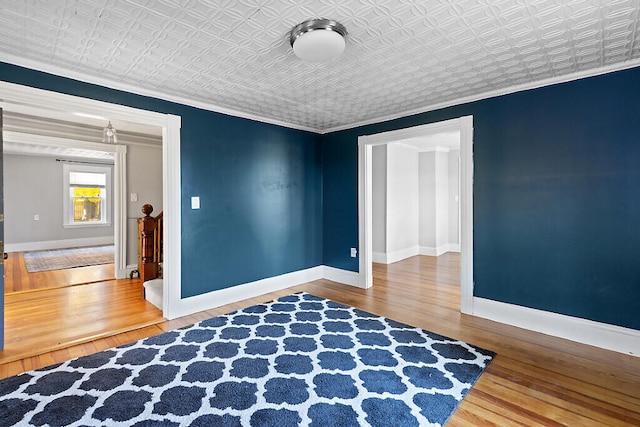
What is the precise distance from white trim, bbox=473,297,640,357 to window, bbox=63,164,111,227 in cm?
909

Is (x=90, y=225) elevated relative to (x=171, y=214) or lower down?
lower down

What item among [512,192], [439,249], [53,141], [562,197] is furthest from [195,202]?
[439,249]

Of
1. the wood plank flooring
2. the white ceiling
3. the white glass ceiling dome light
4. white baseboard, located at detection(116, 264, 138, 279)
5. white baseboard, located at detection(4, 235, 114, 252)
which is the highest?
the white ceiling

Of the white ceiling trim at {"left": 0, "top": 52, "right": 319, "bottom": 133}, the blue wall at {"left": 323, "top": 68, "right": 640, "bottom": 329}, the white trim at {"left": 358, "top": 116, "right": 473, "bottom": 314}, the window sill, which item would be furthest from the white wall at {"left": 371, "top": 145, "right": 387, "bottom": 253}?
the window sill

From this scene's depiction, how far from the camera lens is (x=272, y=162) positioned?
4129mm

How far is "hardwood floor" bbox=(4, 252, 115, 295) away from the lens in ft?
14.2

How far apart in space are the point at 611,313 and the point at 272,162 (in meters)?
3.68

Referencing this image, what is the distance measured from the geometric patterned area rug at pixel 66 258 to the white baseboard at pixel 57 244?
0.30m

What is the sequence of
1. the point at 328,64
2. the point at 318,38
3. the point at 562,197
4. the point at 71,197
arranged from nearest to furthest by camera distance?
the point at 318,38
the point at 328,64
the point at 562,197
the point at 71,197

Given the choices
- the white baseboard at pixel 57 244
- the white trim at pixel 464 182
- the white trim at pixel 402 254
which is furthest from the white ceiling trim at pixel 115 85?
the white baseboard at pixel 57 244

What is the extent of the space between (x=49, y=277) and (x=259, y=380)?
4.64 m

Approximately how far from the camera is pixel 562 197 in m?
2.75

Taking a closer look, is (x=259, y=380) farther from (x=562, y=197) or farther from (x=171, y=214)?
(x=562, y=197)

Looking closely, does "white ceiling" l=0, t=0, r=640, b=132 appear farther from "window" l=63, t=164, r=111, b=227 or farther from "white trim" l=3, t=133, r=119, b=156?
"window" l=63, t=164, r=111, b=227
